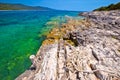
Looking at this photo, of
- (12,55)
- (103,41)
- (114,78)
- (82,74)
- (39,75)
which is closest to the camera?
(114,78)

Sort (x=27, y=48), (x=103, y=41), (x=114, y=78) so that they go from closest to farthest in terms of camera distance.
A: (x=114, y=78)
(x=103, y=41)
(x=27, y=48)

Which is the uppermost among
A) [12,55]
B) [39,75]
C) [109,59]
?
[109,59]

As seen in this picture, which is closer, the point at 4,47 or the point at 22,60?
the point at 22,60

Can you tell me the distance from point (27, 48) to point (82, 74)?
16.3 m

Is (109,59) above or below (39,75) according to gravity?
above

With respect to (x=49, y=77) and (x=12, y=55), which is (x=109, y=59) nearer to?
(x=49, y=77)

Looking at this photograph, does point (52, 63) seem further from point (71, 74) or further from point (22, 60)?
point (22, 60)

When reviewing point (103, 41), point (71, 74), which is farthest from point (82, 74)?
point (103, 41)

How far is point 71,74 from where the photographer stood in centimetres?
1330

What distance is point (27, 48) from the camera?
2780cm

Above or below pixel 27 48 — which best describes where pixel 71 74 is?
above

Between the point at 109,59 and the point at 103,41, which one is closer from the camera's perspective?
the point at 109,59

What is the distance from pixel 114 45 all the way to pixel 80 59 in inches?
256

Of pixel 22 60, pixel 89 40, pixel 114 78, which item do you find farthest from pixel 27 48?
pixel 114 78
